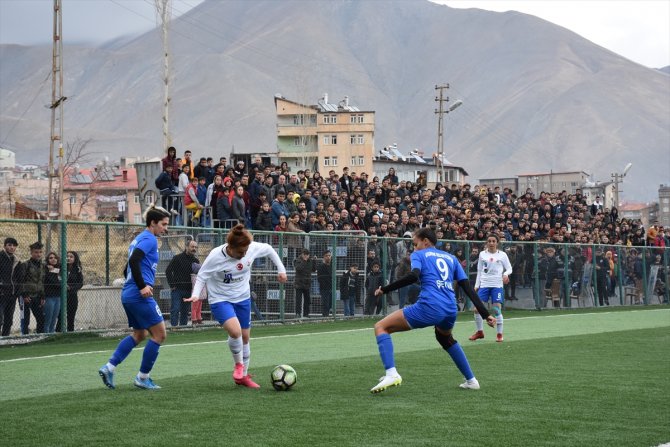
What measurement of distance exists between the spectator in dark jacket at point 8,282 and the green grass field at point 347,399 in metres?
0.54

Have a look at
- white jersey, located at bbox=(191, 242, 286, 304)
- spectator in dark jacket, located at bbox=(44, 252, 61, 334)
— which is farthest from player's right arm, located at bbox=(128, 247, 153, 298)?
spectator in dark jacket, located at bbox=(44, 252, 61, 334)

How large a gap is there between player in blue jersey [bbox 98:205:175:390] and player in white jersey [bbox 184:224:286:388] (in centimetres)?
53

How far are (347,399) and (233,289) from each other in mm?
2001

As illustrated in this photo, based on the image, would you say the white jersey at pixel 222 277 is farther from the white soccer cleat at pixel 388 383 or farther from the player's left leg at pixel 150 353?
the white soccer cleat at pixel 388 383

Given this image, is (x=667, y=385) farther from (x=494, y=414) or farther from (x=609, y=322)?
(x=609, y=322)

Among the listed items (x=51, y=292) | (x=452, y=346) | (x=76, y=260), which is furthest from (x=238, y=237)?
(x=76, y=260)

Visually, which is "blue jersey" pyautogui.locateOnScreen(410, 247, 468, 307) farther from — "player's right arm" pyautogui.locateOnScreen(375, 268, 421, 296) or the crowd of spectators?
the crowd of spectators

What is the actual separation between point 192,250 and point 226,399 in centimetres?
1120

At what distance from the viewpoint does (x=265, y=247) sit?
1145cm

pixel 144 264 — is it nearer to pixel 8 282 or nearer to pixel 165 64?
pixel 8 282

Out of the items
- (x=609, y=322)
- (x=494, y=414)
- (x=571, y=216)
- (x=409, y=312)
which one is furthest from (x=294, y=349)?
(x=571, y=216)

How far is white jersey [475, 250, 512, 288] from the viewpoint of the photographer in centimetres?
1930

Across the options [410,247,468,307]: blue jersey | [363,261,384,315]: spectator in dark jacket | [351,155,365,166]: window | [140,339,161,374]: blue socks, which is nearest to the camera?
[410,247,468,307]: blue jersey

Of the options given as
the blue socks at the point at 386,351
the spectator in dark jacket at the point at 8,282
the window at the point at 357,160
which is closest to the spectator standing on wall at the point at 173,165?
the spectator in dark jacket at the point at 8,282
